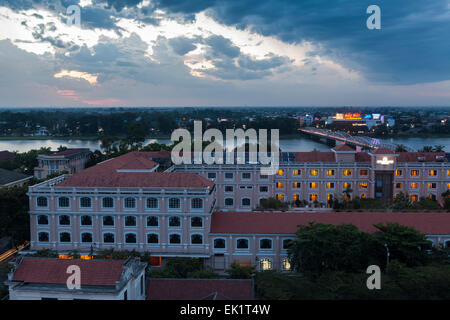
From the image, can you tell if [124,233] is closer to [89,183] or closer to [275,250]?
[89,183]

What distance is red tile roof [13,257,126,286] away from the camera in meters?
15.5

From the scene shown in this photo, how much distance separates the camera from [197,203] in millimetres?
24594

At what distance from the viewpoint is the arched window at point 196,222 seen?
24.5 meters

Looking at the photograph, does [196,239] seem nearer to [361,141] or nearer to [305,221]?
[305,221]

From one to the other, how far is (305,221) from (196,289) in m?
9.81

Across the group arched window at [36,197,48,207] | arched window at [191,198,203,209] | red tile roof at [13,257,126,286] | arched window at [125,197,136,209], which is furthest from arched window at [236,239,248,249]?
arched window at [36,197,48,207]

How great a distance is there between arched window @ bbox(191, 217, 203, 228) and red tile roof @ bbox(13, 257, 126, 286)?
28.7 feet

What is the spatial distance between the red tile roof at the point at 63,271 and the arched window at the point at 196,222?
28.7 feet

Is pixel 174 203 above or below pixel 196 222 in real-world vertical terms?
above

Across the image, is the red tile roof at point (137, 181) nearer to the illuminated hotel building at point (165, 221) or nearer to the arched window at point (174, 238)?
the illuminated hotel building at point (165, 221)

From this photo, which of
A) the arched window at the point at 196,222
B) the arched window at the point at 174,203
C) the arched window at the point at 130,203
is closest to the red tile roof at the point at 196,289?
the arched window at the point at 196,222

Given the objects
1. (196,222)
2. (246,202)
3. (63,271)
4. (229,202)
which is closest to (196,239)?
(196,222)

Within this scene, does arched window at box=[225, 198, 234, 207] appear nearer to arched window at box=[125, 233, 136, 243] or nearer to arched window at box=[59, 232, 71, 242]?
arched window at box=[125, 233, 136, 243]

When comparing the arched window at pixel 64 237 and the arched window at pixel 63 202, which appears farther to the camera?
the arched window at pixel 64 237
